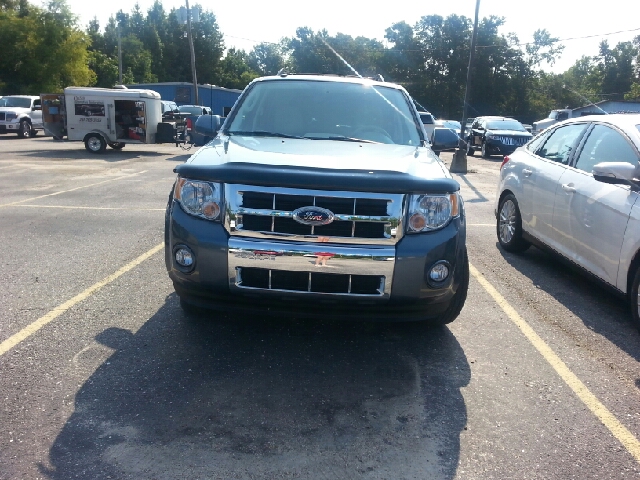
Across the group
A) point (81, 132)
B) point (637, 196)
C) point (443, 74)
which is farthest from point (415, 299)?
point (443, 74)

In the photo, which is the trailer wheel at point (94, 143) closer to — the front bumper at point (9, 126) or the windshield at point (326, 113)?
the front bumper at point (9, 126)

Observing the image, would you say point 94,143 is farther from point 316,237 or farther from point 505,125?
point 316,237

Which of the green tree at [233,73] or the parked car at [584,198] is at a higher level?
the green tree at [233,73]

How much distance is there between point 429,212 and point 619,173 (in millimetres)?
1859

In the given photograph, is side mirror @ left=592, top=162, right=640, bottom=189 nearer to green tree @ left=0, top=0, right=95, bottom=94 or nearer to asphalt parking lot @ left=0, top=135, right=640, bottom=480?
asphalt parking lot @ left=0, top=135, right=640, bottom=480

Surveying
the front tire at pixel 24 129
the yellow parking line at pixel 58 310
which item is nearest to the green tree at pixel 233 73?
the front tire at pixel 24 129

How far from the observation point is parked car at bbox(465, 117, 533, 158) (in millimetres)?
23672

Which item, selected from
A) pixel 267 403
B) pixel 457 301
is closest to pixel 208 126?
pixel 457 301

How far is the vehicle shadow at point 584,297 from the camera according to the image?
477cm

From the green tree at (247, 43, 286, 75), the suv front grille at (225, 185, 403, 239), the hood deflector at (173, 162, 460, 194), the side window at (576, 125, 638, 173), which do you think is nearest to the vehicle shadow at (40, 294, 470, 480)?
the suv front grille at (225, 185, 403, 239)

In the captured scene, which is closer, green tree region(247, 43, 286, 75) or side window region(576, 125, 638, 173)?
side window region(576, 125, 638, 173)

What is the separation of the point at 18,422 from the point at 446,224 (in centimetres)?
260

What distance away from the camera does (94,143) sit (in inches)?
820

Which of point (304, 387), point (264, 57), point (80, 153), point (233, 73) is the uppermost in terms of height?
point (264, 57)
